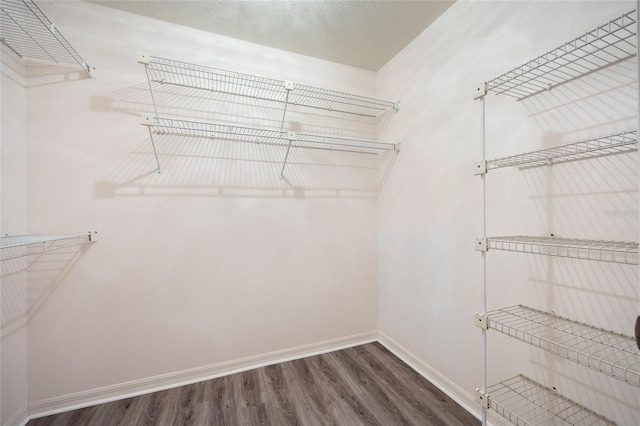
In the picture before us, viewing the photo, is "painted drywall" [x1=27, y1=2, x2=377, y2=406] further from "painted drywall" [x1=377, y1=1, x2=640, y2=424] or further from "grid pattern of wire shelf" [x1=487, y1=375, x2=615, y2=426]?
"grid pattern of wire shelf" [x1=487, y1=375, x2=615, y2=426]

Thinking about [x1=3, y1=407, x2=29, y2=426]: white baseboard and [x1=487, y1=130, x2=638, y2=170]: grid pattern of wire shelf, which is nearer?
[x1=487, y1=130, x2=638, y2=170]: grid pattern of wire shelf

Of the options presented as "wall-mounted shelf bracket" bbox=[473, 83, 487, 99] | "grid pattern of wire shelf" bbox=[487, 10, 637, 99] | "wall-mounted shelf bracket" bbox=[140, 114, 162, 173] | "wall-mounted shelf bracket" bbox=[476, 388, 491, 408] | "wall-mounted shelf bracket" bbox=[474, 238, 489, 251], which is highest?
"grid pattern of wire shelf" bbox=[487, 10, 637, 99]

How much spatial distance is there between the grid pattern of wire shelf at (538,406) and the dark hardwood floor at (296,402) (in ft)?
0.93

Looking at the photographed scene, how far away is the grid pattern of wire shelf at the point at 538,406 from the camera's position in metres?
1.03

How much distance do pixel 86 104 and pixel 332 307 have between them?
7.45 ft

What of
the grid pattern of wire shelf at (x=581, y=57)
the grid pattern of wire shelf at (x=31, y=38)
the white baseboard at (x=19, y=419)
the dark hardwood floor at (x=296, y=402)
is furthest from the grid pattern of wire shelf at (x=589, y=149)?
the white baseboard at (x=19, y=419)

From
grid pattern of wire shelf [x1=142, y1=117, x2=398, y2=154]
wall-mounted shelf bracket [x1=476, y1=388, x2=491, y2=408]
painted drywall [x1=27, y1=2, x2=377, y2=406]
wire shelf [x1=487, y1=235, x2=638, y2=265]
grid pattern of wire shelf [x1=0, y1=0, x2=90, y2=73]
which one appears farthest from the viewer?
grid pattern of wire shelf [x1=142, y1=117, x2=398, y2=154]

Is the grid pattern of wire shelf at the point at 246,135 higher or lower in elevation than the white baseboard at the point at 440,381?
higher

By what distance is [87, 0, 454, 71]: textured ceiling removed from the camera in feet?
5.39

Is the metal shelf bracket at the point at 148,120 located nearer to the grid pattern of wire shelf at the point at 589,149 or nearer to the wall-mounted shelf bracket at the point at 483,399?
the grid pattern of wire shelf at the point at 589,149

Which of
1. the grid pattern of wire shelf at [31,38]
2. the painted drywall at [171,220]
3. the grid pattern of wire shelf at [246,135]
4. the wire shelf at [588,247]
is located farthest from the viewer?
the grid pattern of wire shelf at [246,135]

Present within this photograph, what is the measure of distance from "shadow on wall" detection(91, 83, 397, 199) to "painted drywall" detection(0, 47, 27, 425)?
346 millimetres

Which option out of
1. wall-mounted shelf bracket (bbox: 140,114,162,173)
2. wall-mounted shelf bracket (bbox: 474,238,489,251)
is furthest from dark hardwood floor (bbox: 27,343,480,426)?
wall-mounted shelf bracket (bbox: 140,114,162,173)

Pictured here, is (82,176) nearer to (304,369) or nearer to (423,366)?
(304,369)
